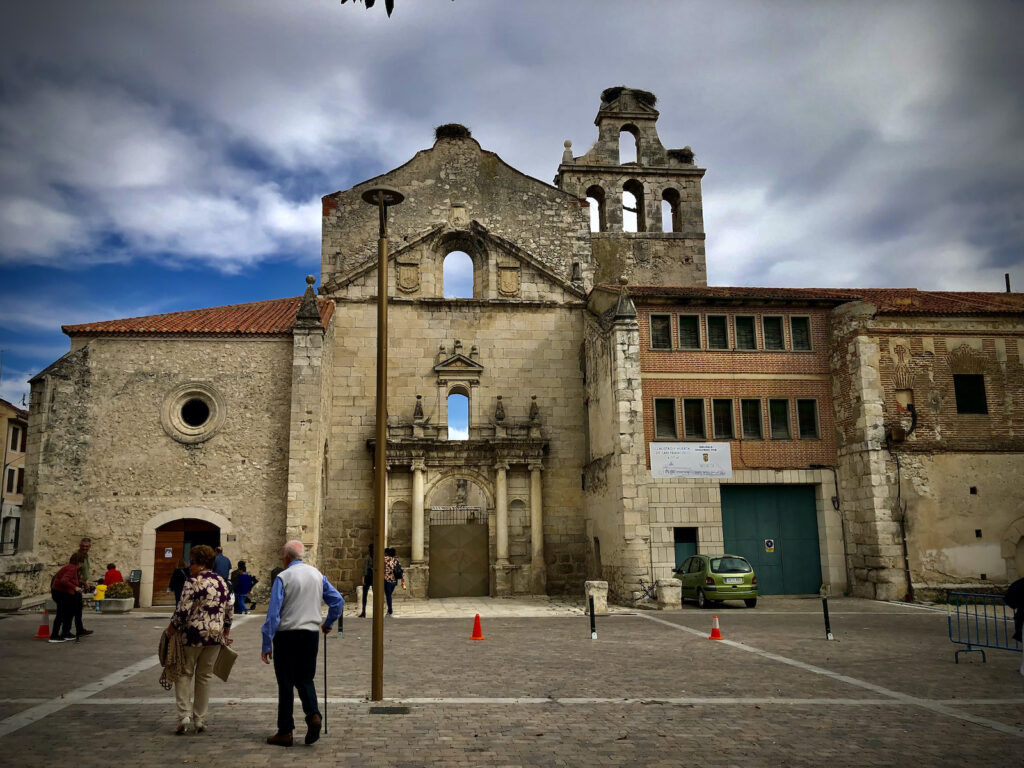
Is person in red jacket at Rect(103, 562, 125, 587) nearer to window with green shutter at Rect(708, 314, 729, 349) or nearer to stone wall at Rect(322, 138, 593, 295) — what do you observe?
stone wall at Rect(322, 138, 593, 295)

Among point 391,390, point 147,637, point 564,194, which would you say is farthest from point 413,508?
point 564,194

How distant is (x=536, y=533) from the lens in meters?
25.4

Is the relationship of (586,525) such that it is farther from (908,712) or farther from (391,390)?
(908,712)

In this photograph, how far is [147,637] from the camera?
15227 millimetres

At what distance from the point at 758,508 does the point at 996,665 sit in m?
12.0

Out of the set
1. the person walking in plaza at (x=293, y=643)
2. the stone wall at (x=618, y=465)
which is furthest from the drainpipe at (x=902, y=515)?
the person walking in plaza at (x=293, y=643)

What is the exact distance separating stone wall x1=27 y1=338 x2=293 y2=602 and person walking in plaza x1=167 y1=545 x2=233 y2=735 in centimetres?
1483

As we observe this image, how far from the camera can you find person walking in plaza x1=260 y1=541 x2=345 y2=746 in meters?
7.06

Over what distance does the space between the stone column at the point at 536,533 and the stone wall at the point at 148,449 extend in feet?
26.0

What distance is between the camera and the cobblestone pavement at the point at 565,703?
22.6 feet

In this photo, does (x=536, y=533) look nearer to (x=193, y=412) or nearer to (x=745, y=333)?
(x=745, y=333)

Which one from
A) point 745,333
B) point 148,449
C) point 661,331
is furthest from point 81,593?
point 745,333

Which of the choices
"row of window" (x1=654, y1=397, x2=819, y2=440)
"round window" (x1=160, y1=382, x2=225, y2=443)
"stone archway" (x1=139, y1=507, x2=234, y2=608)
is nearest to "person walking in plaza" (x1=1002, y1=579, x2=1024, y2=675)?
"row of window" (x1=654, y1=397, x2=819, y2=440)

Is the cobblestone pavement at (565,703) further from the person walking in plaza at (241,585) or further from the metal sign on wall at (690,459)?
the metal sign on wall at (690,459)
